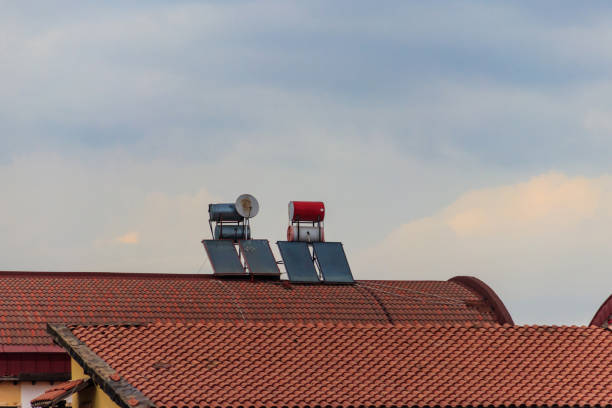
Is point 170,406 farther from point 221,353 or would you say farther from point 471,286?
point 471,286

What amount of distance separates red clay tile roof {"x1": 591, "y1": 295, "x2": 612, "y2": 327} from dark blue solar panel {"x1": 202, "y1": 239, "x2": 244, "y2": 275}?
13439mm

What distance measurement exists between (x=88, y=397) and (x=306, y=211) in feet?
64.9

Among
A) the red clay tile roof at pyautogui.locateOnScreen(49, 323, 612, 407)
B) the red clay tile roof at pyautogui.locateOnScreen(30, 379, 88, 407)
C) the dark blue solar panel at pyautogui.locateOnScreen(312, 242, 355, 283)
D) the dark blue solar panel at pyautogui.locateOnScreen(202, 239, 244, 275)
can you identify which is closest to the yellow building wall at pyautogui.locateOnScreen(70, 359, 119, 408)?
the red clay tile roof at pyautogui.locateOnScreen(30, 379, 88, 407)

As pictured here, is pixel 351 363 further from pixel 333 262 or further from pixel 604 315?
pixel 333 262

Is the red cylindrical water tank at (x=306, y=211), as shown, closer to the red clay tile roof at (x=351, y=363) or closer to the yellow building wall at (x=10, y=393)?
the yellow building wall at (x=10, y=393)

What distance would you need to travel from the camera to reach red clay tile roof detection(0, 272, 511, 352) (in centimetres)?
3769

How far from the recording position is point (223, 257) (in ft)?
145

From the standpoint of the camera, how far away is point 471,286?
172ft

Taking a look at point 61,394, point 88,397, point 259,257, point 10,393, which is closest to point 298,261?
point 259,257

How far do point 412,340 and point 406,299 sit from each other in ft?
47.1

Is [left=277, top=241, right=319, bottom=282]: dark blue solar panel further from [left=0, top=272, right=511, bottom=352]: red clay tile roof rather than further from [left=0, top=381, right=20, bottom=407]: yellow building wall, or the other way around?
[left=0, top=381, right=20, bottom=407]: yellow building wall

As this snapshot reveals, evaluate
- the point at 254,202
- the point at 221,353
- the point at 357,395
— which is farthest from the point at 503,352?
the point at 254,202

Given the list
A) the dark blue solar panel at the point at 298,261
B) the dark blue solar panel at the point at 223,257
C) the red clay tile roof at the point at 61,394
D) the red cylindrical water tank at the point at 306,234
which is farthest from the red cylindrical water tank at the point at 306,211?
the red clay tile roof at the point at 61,394

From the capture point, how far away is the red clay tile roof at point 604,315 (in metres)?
38.9
